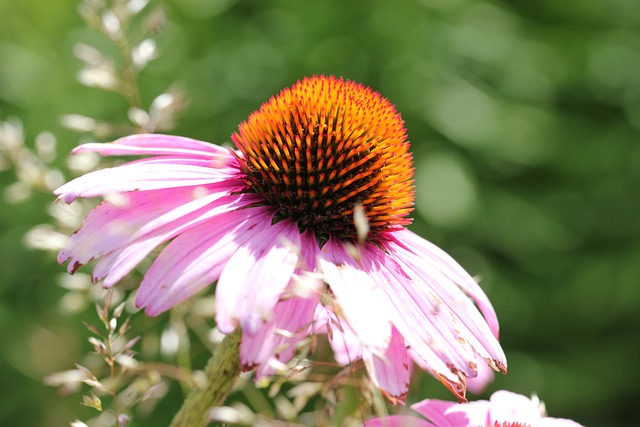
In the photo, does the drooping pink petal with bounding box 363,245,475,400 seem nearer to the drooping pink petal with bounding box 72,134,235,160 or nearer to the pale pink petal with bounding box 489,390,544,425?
the pale pink petal with bounding box 489,390,544,425

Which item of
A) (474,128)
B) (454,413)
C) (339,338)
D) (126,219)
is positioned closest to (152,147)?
(126,219)

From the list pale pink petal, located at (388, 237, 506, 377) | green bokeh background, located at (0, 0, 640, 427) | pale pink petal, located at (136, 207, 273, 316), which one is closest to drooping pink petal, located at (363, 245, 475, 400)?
pale pink petal, located at (388, 237, 506, 377)

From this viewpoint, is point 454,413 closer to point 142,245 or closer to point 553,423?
point 553,423

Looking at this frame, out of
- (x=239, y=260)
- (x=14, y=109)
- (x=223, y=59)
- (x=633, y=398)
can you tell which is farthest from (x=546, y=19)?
(x=239, y=260)

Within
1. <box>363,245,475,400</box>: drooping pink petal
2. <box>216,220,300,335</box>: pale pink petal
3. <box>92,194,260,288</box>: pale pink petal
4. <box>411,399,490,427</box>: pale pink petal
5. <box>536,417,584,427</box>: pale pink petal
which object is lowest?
<box>536,417,584,427</box>: pale pink petal

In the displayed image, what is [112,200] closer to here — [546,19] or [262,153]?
[262,153]

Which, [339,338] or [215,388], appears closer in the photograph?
[215,388]
